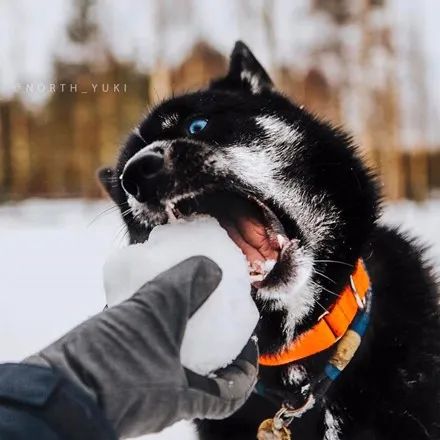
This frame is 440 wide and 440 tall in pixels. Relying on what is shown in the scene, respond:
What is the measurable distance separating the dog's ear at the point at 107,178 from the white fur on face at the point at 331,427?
927 millimetres

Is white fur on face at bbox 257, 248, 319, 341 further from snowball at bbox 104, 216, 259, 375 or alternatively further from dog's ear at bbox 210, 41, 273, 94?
Result: dog's ear at bbox 210, 41, 273, 94

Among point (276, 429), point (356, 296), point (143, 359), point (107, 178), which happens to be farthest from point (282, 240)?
point (143, 359)

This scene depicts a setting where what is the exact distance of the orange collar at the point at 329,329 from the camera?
5.47 ft

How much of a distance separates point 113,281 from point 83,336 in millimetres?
290

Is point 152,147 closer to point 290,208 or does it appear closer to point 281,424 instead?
point 290,208

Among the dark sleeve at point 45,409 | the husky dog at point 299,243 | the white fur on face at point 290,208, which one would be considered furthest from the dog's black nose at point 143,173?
the dark sleeve at point 45,409

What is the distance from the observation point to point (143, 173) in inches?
62.8

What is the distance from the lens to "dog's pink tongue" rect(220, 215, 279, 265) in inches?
65.5

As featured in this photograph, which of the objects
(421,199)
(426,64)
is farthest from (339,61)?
(421,199)

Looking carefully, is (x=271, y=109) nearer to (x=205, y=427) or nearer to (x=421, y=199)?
(x=205, y=427)

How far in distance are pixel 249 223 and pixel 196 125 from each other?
300 millimetres

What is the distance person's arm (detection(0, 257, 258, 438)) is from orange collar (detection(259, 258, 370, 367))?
0.65 meters

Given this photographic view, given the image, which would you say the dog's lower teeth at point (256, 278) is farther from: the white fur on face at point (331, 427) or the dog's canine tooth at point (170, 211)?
the white fur on face at point (331, 427)

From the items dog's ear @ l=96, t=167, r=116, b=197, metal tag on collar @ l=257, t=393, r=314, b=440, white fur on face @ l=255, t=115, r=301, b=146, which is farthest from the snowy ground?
metal tag on collar @ l=257, t=393, r=314, b=440
